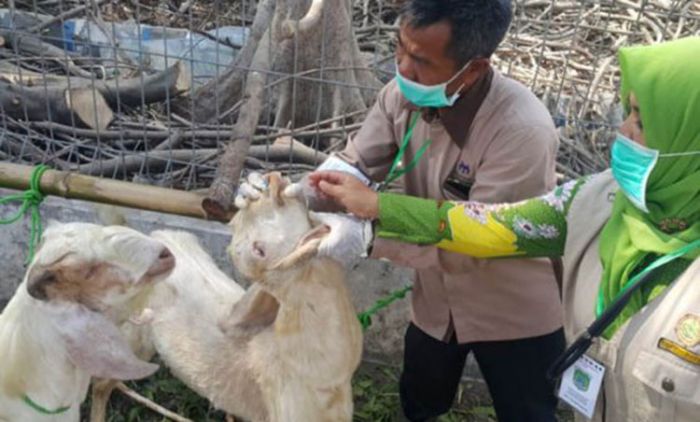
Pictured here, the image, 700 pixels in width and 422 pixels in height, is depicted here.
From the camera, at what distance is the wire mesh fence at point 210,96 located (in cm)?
449

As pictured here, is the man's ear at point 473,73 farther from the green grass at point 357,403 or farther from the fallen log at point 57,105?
the fallen log at point 57,105

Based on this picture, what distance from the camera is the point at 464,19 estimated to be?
255 cm

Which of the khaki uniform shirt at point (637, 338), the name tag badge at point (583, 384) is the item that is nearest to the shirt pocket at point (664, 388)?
the khaki uniform shirt at point (637, 338)

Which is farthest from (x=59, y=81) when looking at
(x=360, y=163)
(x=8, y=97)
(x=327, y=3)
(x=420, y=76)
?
(x=420, y=76)

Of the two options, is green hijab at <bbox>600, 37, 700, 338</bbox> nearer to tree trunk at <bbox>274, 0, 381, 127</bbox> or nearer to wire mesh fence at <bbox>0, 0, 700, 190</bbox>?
wire mesh fence at <bbox>0, 0, 700, 190</bbox>

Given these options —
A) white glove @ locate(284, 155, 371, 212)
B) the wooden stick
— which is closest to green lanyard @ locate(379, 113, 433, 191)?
white glove @ locate(284, 155, 371, 212)

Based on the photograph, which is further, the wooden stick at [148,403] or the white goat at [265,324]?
the wooden stick at [148,403]

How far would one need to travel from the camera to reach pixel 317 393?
3.02 metres

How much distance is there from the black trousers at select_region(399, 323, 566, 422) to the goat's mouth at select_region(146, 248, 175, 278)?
1.07 meters

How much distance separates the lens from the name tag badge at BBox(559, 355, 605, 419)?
225 cm

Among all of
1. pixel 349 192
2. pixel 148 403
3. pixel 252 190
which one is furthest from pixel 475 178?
pixel 148 403

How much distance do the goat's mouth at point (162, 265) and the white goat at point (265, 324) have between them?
215 millimetres


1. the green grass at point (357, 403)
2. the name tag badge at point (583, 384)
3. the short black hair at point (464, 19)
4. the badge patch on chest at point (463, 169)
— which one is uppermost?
the short black hair at point (464, 19)

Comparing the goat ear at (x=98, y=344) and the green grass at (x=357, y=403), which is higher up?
the goat ear at (x=98, y=344)
